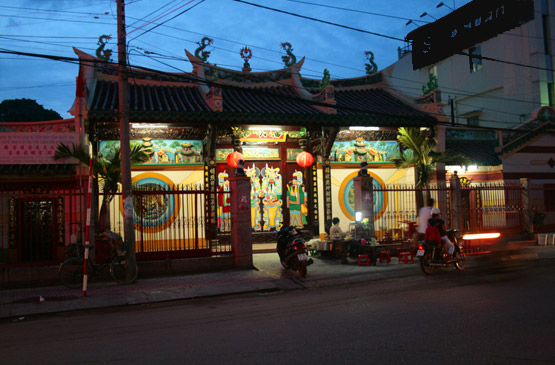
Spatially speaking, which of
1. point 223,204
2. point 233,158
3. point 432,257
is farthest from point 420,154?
point 223,204

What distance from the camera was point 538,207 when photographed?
1823cm

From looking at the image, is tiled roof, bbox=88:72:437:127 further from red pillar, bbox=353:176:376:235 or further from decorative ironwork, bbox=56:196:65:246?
decorative ironwork, bbox=56:196:65:246

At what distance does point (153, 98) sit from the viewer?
16.0 metres

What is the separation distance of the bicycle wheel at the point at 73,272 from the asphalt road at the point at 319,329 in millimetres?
2497

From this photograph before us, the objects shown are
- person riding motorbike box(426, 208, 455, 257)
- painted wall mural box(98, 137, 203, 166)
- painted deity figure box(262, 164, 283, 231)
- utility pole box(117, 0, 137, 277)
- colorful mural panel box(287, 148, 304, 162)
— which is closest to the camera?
utility pole box(117, 0, 137, 277)

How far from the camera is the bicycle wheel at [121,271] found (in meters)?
11.0

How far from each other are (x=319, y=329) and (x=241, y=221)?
662cm

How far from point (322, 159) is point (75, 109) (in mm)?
8621

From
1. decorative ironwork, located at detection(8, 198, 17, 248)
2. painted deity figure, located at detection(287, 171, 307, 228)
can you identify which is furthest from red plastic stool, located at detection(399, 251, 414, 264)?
decorative ironwork, located at detection(8, 198, 17, 248)

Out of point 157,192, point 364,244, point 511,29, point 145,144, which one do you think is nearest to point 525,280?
point 364,244

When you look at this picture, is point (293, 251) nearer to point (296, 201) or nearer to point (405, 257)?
point (405, 257)

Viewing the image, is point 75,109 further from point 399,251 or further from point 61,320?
point 399,251

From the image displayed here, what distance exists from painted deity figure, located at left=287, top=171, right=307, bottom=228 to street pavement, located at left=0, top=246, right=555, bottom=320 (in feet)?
14.5

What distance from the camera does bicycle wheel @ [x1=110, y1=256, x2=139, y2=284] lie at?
435 inches
